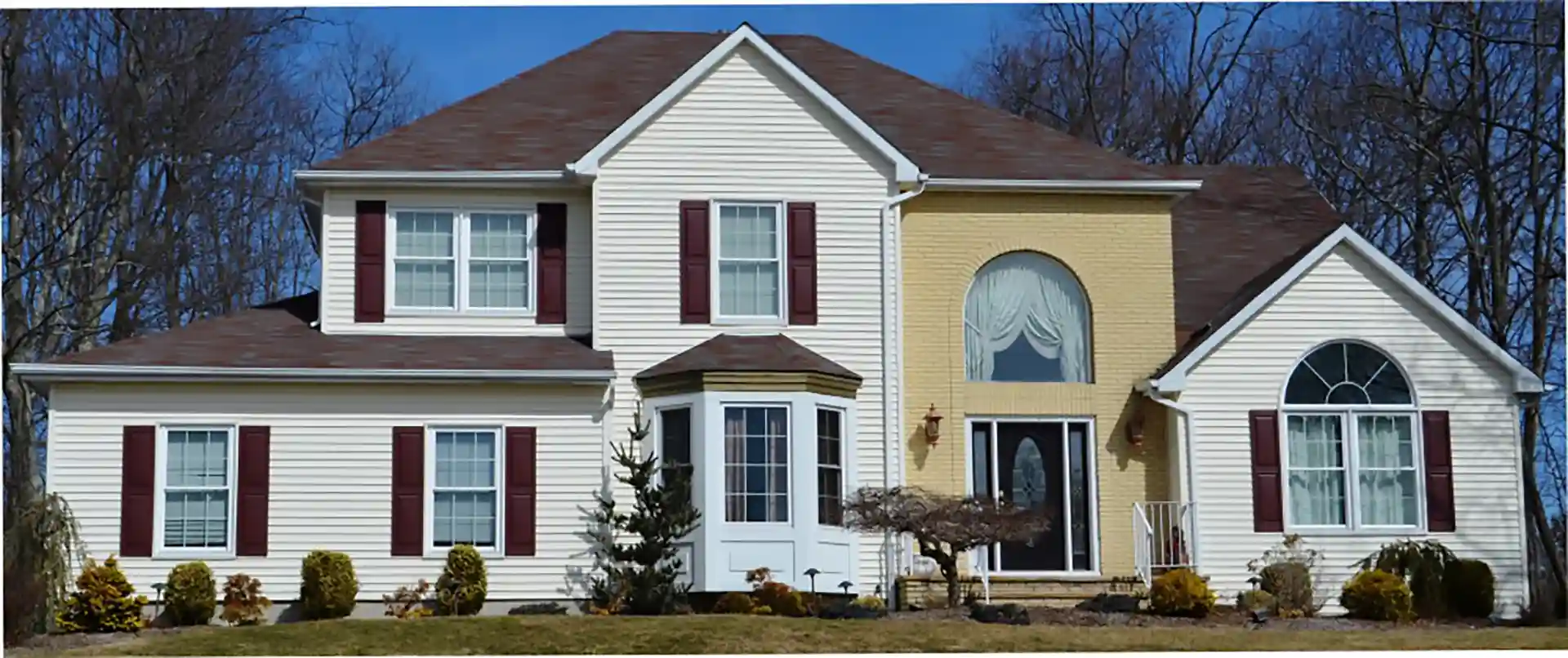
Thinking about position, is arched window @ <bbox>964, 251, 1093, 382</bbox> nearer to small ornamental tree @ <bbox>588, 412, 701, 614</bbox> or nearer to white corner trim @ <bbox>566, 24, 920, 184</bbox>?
white corner trim @ <bbox>566, 24, 920, 184</bbox>

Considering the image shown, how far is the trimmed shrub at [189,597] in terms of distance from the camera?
81.4 ft

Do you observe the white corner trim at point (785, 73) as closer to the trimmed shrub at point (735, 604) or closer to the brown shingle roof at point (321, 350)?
the brown shingle roof at point (321, 350)

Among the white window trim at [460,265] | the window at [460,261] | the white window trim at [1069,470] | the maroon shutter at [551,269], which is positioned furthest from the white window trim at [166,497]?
the white window trim at [1069,470]

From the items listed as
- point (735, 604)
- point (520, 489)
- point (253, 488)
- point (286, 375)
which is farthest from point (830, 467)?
point (253, 488)

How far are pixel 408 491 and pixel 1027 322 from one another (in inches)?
324

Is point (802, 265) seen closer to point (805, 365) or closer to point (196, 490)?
point (805, 365)

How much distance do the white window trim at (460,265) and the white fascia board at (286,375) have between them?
1.67 m

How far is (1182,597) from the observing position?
25.0 metres

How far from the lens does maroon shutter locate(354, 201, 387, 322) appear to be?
27.3 metres

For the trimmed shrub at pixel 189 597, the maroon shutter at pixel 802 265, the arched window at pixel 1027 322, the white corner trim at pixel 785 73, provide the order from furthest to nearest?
the arched window at pixel 1027 322, the maroon shutter at pixel 802 265, the white corner trim at pixel 785 73, the trimmed shrub at pixel 189 597

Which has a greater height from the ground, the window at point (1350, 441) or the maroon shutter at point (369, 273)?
the maroon shutter at point (369, 273)

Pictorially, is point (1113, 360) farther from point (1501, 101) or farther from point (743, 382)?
→ point (1501, 101)

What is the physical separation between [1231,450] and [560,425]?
27.8 ft

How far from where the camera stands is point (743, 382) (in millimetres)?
26031
